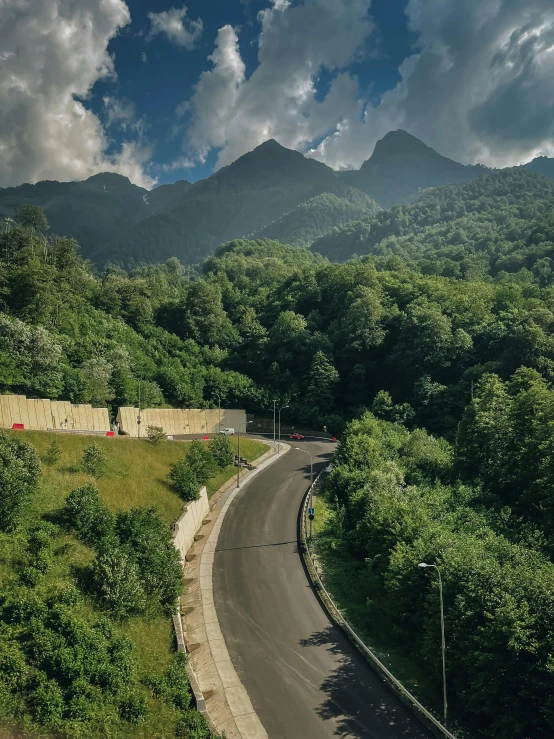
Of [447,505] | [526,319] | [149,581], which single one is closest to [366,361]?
[526,319]

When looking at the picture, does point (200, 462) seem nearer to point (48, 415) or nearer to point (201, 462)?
point (201, 462)

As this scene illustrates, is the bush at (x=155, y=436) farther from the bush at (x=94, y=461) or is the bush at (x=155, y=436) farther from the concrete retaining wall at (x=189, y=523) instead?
the bush at (x=94, y=461)

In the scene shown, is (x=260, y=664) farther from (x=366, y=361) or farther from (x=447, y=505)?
(x=366, y=361)

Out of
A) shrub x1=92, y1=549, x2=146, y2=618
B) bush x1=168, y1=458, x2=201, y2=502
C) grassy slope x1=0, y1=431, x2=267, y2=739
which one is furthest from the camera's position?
bush x1=168, y1=458, x2=201, y2=502

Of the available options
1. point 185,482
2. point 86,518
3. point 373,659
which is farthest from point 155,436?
point 373,659

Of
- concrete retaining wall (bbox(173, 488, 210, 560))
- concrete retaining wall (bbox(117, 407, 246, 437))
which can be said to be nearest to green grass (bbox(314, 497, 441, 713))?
concrete retaining wall (bbox(173, 488, 210, 560))

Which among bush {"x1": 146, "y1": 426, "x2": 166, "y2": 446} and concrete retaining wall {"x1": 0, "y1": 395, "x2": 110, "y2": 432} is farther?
bush {"x1": 146, "y1": 426, "x2": 166, "y2": 446}

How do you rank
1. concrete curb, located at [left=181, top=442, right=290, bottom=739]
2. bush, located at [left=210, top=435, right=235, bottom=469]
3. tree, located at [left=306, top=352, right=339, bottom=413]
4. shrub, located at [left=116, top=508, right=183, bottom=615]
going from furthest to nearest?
tree, located at [left=306, top=352, right=339, bottom=413] < bush, located at [left=210, top=435, right=235, bottom=469] < shrub, located at [left=116, top=508, right=183, bottom=615] < concrete curb, located at [left=181, top=442, right=290, bottom=739]

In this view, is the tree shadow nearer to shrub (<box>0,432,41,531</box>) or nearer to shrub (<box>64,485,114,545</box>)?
shrub (<box>64,485,114,545</box>)

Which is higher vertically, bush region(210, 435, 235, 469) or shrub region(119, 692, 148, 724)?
bush region(210, 435, 235, 469)
